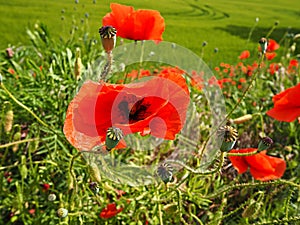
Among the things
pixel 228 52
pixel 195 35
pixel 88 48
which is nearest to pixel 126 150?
pixel 88 48

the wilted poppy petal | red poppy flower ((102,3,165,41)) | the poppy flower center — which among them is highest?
red poppy flower ((102,3,165,41))

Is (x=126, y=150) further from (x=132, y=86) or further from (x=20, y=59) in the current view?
(x=20, y=59)

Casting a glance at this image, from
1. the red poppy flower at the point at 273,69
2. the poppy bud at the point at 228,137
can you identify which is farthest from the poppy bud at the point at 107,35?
the red poppy flower at the point at 273,69

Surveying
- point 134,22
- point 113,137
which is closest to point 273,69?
point 134,22

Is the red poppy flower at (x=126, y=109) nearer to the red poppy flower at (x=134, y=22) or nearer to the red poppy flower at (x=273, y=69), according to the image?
the red poppy flower at (x=134, y=22)

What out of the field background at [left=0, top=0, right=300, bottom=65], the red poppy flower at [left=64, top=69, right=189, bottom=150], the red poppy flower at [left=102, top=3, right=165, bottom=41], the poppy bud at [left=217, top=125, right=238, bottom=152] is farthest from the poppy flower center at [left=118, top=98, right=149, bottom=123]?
the field background at [left=0, top=0, right=300, bottom=65]

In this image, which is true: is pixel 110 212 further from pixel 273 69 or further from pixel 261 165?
pixel 273 69

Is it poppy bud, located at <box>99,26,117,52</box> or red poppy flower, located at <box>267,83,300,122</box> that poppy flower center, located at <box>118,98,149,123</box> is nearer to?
poppy bud, located at <box>99,26,117,52</box>
